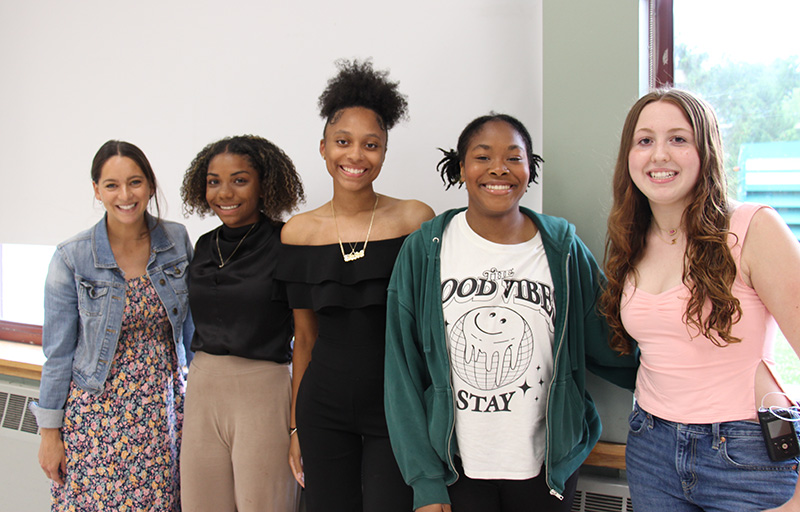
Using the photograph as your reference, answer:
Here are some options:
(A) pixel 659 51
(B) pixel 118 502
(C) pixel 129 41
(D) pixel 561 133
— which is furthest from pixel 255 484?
(C) pixel 129 41

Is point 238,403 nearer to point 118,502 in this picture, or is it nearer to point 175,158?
point 118,502

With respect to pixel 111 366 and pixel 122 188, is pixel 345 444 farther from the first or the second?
pixel 122 188

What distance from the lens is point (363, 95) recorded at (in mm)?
1756

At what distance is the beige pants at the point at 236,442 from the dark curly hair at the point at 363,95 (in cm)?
89

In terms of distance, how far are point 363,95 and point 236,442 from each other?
3.90 ft

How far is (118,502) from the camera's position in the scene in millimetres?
1817

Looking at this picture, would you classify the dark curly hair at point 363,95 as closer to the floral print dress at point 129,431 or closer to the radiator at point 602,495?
the floral print dress at point 129,431

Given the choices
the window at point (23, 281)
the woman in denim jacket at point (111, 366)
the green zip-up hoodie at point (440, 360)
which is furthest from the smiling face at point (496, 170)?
the window at point (23, 281)

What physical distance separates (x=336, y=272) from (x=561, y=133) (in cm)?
86

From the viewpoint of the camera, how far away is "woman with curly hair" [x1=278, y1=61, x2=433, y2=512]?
1.57m

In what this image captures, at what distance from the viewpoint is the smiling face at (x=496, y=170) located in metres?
1.44

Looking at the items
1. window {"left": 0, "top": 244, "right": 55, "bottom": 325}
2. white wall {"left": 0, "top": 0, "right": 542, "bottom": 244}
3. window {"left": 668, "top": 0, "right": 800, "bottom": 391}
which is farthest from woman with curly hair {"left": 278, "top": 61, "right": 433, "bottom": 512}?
window {"left": 0, "top": 244, "right": 55, "bottom": 325}

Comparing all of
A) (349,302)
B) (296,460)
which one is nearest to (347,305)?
(349,302)

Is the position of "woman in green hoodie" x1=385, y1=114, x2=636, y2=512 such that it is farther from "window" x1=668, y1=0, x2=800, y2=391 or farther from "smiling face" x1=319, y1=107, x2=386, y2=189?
"window" x1=668, y1=0, x2=800, y2=391
